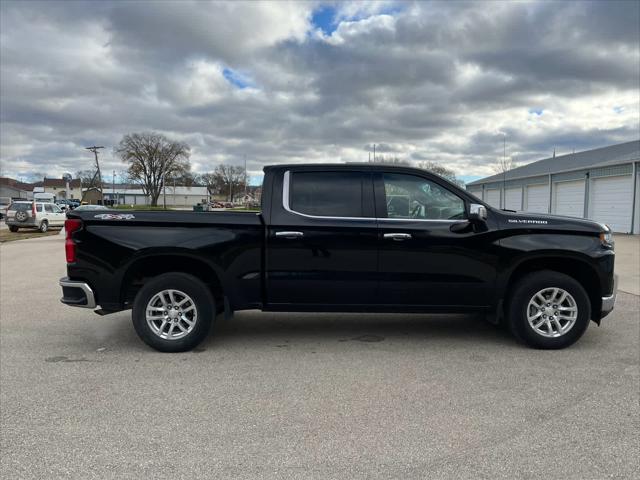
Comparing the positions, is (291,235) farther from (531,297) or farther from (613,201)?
(613,201)

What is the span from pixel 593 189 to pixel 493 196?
1428 cm

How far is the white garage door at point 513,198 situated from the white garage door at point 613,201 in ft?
26.8

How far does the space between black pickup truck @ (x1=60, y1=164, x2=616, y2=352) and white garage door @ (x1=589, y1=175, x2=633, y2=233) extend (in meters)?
19.0

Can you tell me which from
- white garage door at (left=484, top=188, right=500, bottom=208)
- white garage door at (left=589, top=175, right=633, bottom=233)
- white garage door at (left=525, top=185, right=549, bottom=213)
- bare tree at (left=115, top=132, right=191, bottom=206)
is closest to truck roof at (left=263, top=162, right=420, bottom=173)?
white garage door at (left=589, top=175, right=633, bottom=233)

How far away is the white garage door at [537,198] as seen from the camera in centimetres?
2898

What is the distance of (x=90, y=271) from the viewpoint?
16.1 feet

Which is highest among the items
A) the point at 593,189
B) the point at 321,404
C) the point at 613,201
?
the point at 593,189

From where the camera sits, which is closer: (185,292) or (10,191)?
(185,292)

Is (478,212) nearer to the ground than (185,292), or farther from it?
farther from it

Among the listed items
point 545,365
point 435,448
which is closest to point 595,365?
point 545,365

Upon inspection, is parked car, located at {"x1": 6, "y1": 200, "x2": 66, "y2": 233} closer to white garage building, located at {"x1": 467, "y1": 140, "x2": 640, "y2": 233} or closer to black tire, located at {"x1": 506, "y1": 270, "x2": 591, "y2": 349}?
black tire, located at {"x1": 506, "y1": 270, "x2": 591, "y2": 349}

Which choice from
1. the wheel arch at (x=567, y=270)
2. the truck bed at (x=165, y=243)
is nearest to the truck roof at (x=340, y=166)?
the truck bed at (x=165, y=243)

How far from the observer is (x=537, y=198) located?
30.1 metres

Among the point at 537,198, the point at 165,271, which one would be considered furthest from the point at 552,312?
the point at 537,198
